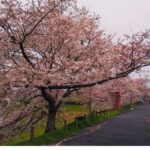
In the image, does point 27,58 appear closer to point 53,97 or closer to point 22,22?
point 22,22

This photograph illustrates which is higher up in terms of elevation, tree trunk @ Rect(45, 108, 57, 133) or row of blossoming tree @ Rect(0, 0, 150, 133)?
row of blossoming tree @ Rect(0, 0, 150, 133)

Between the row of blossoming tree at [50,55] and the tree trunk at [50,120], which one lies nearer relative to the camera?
the row of blossoming tree at [50,55]

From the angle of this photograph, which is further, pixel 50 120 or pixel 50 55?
pixel 50 120

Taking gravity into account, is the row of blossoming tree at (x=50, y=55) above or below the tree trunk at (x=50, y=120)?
above

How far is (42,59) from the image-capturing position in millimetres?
19844

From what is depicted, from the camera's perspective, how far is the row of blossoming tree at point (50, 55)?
17906 mm

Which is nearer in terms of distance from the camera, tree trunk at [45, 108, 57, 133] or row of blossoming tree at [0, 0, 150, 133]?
row of blossoming tree at [0, 0, 150, 133]

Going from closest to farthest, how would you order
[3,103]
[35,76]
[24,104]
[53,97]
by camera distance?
[35,76] → [3,103] → [24,104] → [53,97]

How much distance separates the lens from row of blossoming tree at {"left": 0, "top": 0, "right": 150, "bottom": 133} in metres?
17.9

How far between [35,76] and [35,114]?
5932mm

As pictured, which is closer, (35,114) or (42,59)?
(42,59)

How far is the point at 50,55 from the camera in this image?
64.8 ft

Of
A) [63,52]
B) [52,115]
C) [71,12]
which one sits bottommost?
[52,115]

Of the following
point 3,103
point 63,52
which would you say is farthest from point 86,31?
point 3,103
